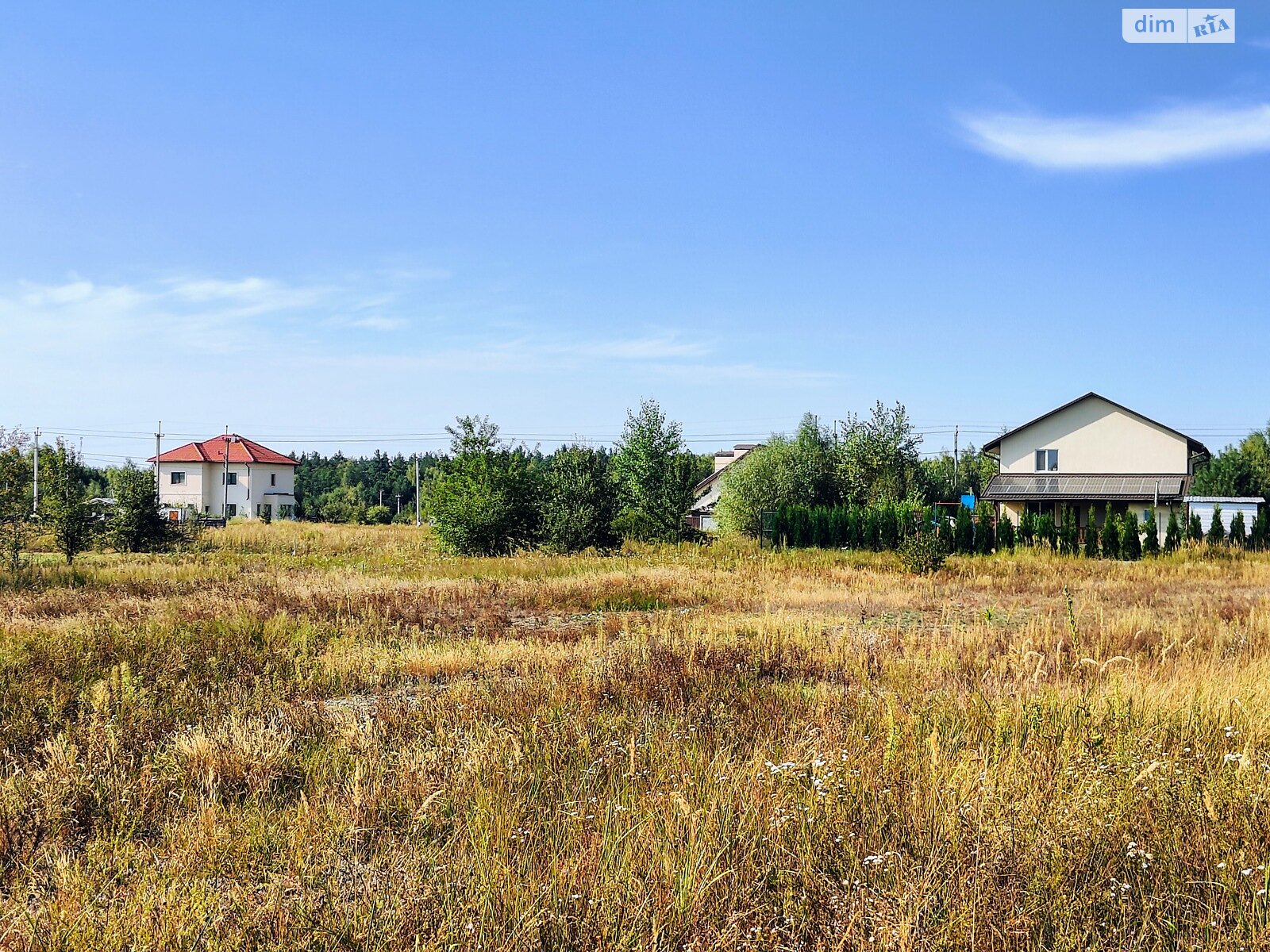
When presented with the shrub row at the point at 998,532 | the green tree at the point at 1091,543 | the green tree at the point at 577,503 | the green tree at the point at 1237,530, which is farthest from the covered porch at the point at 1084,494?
the green tree at the point at 577,503

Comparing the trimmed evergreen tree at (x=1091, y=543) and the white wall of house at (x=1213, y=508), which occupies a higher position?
the white wall of house at (x=1213, y=508)

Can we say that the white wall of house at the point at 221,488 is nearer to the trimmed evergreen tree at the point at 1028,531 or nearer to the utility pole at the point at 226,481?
the utility pole at the point at 226,481

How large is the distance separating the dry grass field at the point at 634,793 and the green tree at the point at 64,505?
17962 mm

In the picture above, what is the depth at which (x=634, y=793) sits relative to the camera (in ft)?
14.3

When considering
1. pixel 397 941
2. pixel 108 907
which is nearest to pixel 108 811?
pixel 108 907

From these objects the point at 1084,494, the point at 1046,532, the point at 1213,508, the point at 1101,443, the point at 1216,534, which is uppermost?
the point at 1101,443

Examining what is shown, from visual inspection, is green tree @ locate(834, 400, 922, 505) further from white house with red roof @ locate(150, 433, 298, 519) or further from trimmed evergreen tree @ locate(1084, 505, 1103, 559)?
white house with red roof @ locate(150, 433, 298, 519)

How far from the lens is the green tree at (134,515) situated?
29297 mm

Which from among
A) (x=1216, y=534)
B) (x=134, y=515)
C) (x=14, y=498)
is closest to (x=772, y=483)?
(x=1216, y=534)

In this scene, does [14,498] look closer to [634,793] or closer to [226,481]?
[634,793]

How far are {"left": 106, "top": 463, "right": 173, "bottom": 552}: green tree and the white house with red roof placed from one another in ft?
153

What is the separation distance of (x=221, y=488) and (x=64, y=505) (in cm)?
5508

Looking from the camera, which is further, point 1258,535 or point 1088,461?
point 1088,461

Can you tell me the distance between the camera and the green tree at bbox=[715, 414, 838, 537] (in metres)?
40.8
